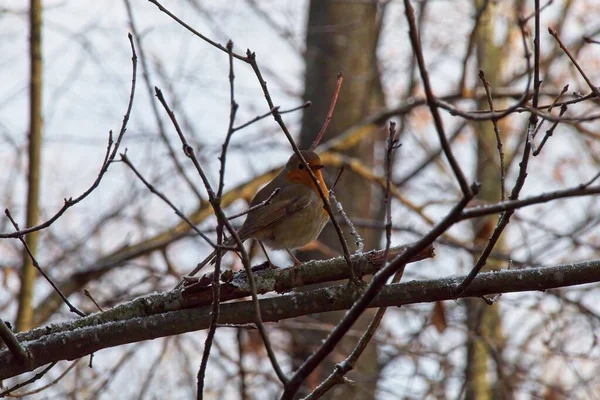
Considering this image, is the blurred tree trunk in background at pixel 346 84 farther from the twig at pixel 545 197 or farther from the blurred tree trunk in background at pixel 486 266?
the twig at pixel 545 197

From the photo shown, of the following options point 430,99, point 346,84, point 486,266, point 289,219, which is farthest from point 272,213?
point 346,84

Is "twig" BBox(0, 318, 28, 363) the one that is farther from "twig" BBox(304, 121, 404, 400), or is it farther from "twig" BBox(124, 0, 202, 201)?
"twig" BBox(124, 0, 202, 201)

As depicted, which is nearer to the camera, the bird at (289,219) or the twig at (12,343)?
the twig at (12,343)

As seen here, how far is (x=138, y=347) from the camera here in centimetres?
719

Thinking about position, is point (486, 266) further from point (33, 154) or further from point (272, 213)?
point (33, 154)

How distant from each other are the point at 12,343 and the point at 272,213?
237 cm

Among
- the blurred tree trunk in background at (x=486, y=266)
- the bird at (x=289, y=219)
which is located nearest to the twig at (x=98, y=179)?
the bird at (x=289, y=219)

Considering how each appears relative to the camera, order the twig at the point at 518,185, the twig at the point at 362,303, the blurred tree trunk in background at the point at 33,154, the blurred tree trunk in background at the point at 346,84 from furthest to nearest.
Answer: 1. the blurred tree trunk in background at the point at 346,84
2. the blurred tree trunk in background at the point at 33,154
3. the twig at the point at 518,185
4. the twig at the point at 362,303

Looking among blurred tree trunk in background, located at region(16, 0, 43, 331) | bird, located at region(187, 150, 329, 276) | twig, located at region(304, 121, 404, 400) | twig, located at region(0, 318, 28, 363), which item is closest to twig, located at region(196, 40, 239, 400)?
twig, located at region(304, 121, 404, 400)

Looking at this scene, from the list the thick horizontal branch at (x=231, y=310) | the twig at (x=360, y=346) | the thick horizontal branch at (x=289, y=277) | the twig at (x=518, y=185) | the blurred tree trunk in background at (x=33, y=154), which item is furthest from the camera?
the blurred tree trunk in background at (x=33, y=154)

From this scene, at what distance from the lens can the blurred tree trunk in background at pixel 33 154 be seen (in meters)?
5.96

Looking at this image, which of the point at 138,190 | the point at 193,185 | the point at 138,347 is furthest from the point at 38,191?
the point at 138,190

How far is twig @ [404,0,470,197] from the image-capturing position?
168 cm

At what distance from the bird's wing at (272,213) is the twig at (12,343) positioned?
217 cm
